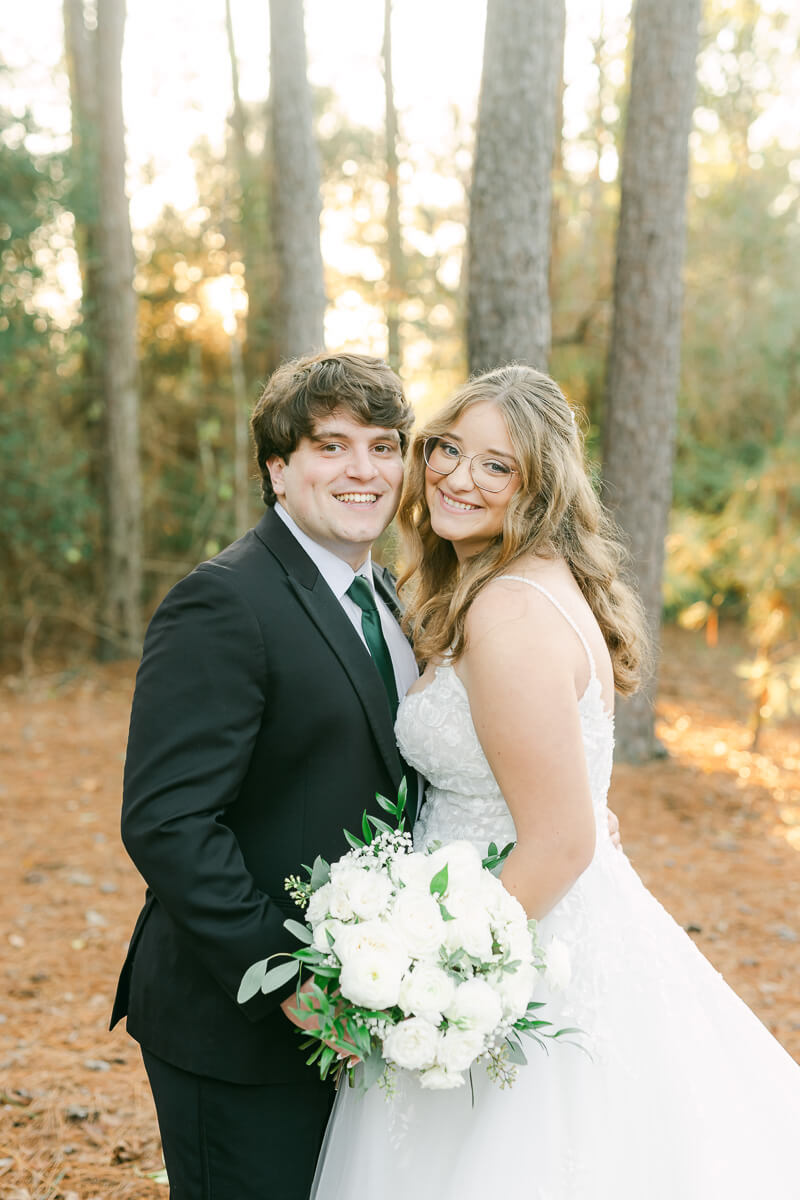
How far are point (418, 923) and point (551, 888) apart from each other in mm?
473

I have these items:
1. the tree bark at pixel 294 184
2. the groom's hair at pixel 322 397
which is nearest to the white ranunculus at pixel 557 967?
the groom's hair at pixel 322 397

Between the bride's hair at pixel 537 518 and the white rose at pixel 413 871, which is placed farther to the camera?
the bride's hair at pixel 537 518

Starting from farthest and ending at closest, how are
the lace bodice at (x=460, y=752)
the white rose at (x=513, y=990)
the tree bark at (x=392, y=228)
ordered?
1. the tree bark at (x=392, y=228)
2. the lace bodice at (x=460, y=752)
3. the white rose at (x=513, y=990)

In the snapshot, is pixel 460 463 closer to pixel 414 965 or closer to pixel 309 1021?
pixel 414 965

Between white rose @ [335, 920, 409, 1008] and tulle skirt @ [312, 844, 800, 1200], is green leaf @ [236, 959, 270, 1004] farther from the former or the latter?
tulle skirt @ [312, 844, 800, 1200]

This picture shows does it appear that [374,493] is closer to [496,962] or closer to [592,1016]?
[496,962]

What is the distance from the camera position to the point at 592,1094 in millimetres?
2355

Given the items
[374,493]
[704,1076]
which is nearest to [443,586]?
[374,493]

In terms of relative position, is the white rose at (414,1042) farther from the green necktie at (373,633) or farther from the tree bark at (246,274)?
the tree bark at (246,274)

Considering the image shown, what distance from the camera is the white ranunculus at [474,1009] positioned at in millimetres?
1913

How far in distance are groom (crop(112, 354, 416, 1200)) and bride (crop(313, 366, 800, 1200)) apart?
A: 0.60 feet

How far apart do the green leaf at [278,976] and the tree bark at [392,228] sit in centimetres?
1261

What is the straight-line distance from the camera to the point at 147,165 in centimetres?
1359

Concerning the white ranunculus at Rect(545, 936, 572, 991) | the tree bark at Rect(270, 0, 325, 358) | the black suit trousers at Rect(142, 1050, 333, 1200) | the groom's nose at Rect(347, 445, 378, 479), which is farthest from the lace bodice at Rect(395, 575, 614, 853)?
the tree bark at Rect(270, 0, 325, 358)
